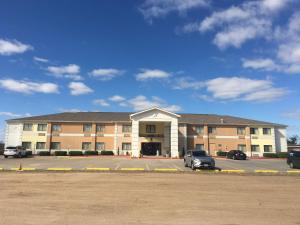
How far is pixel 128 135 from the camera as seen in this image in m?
49.8

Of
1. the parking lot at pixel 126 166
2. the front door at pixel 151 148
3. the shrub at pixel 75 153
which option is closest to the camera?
the parking lot at pixel 126 166

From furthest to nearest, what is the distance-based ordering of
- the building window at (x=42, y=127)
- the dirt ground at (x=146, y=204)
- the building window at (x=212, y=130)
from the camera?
the building window at (x=212, y=130), the building window at (x=42, y=127), the dirt ground at (x=146, y=204)

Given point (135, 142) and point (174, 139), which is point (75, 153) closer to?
point (135, 142)

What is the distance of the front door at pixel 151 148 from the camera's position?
160ft

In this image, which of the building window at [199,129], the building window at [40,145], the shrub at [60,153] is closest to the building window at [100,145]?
the shrub at [60,153]

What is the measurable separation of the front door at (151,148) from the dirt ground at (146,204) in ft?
114

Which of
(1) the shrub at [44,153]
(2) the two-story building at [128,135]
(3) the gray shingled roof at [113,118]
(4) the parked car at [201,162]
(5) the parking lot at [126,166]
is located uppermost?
(3) the gray shingled roof at [113,118]

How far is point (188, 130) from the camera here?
50281 mm

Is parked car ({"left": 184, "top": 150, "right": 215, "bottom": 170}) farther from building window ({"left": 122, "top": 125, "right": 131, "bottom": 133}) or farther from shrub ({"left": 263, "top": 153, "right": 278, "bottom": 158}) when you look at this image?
shrub ({"left": 263, "top": 153, "right": 278, "bottom": 158})

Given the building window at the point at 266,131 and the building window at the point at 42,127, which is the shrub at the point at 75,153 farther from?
the building window at the point at 266,131

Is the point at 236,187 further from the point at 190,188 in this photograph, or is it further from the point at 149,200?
the point at 149,200

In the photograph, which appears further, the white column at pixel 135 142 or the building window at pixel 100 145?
the building window at pixel 100 145

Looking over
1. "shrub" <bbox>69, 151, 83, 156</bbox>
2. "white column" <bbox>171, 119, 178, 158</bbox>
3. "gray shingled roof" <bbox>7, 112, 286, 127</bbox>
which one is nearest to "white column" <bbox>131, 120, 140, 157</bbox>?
"white column" <bbox>171, 119, 178, 158</bbox>

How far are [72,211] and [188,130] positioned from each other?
42562mm
